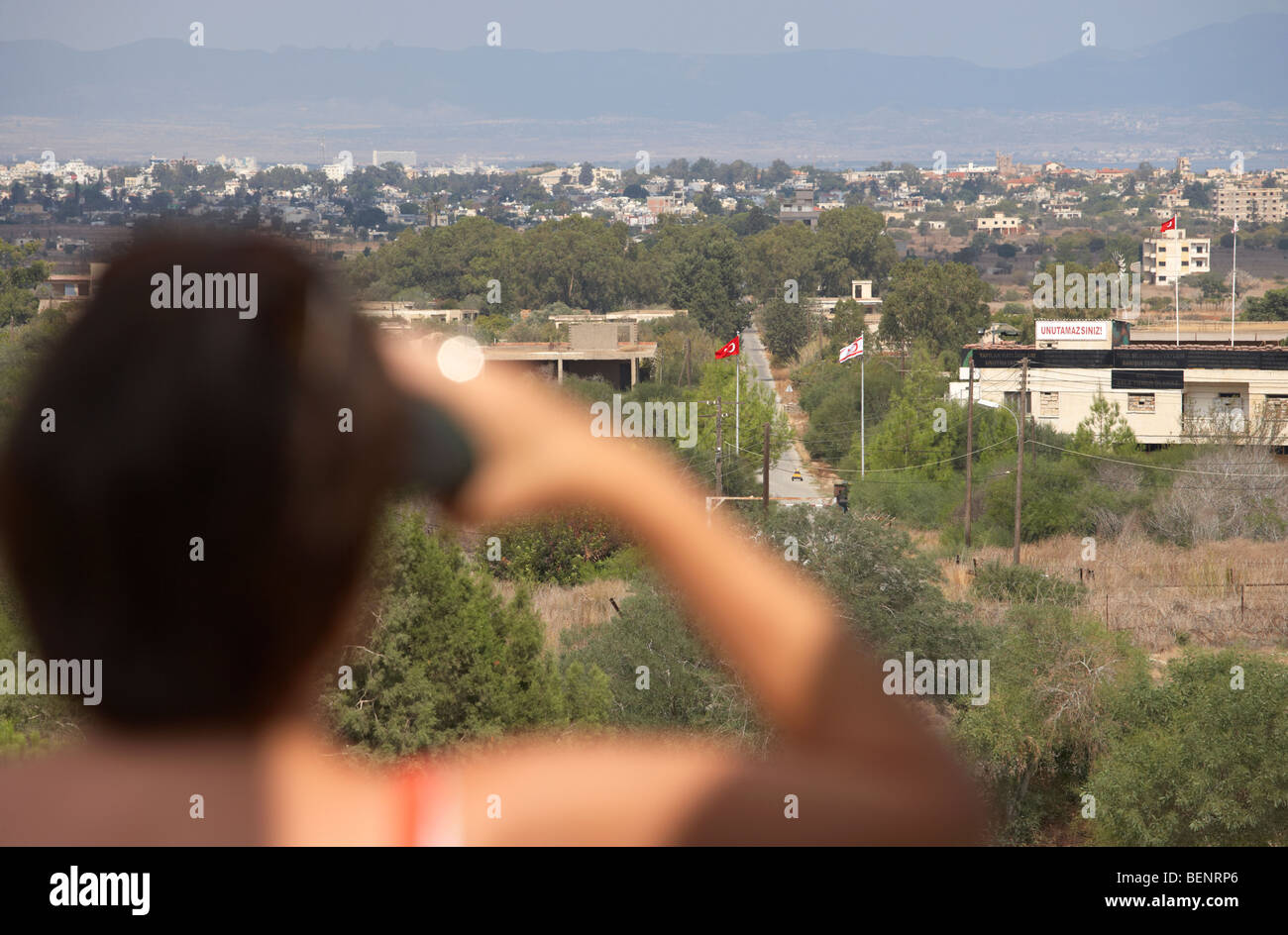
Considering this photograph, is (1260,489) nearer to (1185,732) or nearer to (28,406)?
(1185,732)

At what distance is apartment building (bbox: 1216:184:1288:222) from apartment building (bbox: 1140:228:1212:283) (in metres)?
36.6

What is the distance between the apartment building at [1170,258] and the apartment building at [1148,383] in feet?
158

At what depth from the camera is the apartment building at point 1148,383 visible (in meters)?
25.7

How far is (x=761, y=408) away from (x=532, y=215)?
83458mm

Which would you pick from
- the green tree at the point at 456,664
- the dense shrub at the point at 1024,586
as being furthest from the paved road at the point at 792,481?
the green tree at the point at 456,664

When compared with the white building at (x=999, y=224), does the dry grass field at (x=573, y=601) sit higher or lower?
lower

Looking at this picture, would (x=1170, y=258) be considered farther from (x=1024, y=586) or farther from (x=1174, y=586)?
(x=1024, y=586)

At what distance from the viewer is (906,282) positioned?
43.9 metres

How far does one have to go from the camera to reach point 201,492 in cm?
90

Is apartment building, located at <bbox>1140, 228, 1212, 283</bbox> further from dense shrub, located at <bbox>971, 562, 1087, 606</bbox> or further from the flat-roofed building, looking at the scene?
dense shrub, located at <bbox>971, 562, 1087, 606</bbox>

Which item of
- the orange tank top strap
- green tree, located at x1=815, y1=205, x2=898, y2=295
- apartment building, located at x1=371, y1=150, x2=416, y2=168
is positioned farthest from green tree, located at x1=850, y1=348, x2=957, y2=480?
apartment building, located at x1=371, y1=150, x2=416, y2=168

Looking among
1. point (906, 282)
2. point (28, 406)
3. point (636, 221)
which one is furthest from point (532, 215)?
point (28, 406)

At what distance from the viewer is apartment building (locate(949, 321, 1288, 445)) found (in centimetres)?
2573

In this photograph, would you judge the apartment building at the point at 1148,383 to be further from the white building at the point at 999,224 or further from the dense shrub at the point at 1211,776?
the white building at the point at 999,224
